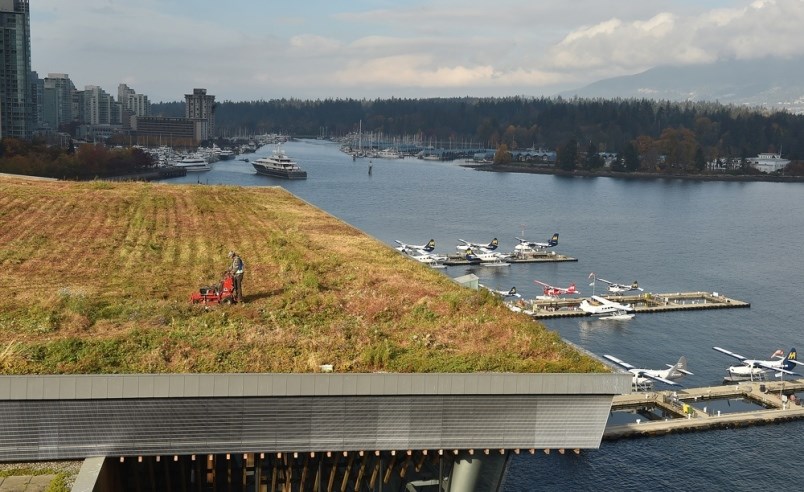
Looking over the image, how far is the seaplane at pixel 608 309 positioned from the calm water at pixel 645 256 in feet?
3.77

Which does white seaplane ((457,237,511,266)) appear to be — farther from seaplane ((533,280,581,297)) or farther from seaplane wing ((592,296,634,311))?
seaplane wing ((592,296,634,311))

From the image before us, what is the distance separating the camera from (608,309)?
5697 cm

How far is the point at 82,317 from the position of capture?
19.3 meters

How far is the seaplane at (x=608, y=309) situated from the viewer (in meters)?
56.9

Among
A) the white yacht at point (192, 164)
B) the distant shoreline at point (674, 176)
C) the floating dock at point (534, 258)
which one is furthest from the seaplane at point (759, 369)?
the distant shoreline at point (674, 176)

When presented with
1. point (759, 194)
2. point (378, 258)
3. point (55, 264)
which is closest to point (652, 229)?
point (759, 194)

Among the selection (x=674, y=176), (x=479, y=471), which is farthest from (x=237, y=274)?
(x=674, y=176)

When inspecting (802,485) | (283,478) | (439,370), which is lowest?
(802,485)

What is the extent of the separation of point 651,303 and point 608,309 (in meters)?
6.16

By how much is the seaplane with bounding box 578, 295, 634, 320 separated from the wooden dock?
1490 centimetres

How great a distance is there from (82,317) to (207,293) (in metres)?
3.35

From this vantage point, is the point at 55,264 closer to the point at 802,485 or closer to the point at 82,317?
the point at 82,317

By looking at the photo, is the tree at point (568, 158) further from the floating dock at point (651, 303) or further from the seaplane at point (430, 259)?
the floating dock at point (651, 303)

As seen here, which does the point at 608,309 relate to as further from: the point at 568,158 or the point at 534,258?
the point at 568,158
